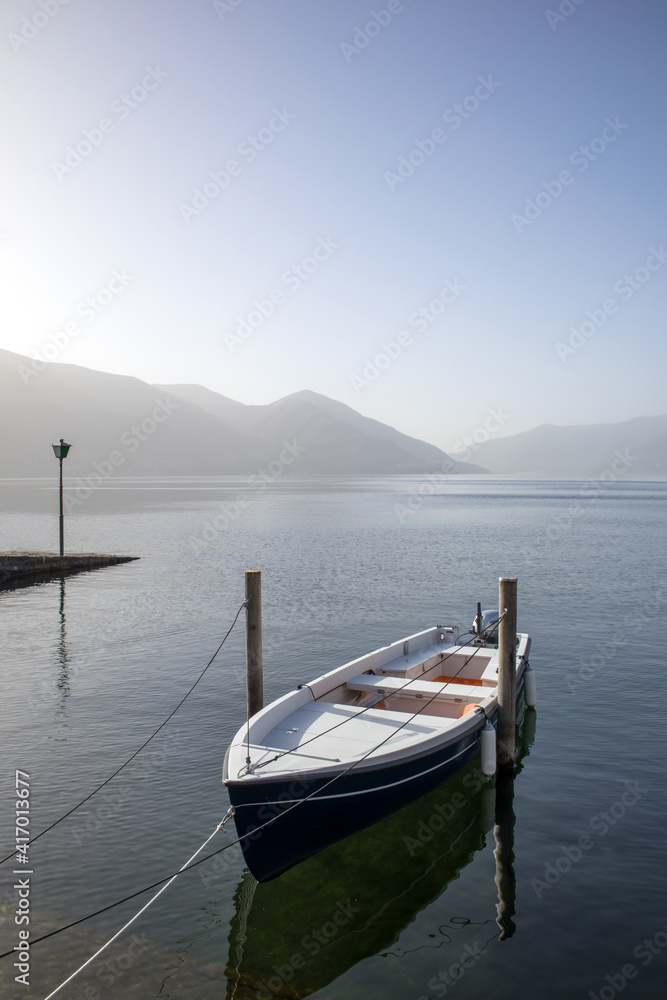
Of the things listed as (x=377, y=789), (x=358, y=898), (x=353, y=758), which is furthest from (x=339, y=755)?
(x=358, y=898)

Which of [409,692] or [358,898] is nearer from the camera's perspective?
[358,898]

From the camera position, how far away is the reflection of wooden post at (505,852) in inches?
332

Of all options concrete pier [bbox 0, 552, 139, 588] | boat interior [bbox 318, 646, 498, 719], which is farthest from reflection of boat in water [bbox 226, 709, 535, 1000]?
concrete pier [bbox 0, 552, 139, 588]

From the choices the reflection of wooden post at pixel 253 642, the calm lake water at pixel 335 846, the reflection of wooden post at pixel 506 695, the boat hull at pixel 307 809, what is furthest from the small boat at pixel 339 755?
the reflection of wooden post at pixel 253 642

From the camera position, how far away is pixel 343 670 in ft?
42.6

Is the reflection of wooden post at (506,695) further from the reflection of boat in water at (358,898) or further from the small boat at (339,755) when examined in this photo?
the reflection of boat in water at (358,898)

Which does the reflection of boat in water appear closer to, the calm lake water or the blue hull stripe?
the calm lake water

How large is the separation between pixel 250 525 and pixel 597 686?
50588 mm

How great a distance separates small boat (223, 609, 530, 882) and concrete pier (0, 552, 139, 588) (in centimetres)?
2393

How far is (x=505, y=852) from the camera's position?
9.91 meters

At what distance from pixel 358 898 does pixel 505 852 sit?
7.96 ft

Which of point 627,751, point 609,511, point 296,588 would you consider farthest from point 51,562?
point 609,511

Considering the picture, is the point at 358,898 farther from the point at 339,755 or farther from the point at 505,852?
the point at 505,852

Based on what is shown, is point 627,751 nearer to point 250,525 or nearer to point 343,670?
point 343,670
